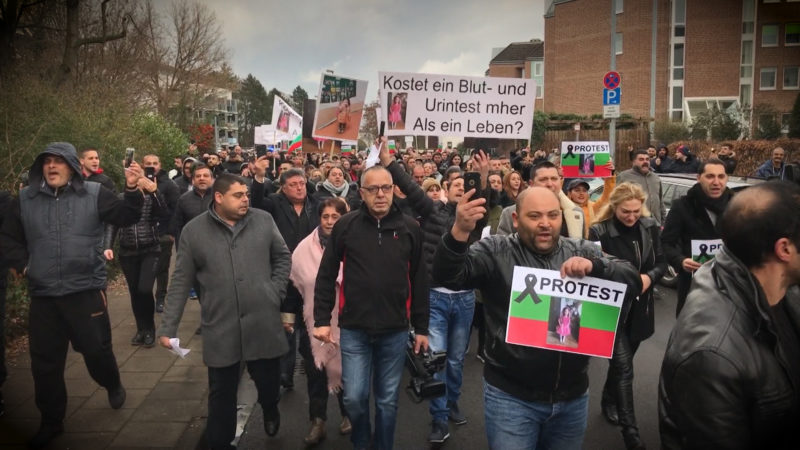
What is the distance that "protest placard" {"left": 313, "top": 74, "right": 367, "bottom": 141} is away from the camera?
26.6 ft

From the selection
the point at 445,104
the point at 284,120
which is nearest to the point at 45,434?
the point at 445,104

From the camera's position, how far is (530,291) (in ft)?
9.66

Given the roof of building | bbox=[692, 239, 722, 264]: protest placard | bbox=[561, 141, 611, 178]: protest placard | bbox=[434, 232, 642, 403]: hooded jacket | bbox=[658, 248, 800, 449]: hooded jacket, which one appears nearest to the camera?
bbox=[658, 248, 800, 449]: hooded jacket

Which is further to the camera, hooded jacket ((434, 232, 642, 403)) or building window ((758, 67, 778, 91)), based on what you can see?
building window ((758, 67, 778, 91))

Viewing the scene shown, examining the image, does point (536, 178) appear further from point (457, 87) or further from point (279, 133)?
point (279, 133)

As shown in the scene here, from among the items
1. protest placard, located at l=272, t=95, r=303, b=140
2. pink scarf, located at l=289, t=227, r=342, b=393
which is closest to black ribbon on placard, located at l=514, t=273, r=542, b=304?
pink scarf, located at l=289, t=227, r=342, b=393

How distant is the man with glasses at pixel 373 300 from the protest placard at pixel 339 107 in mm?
4135

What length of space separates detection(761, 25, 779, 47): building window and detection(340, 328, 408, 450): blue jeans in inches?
2009

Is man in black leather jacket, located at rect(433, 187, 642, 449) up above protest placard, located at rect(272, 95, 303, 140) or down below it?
below

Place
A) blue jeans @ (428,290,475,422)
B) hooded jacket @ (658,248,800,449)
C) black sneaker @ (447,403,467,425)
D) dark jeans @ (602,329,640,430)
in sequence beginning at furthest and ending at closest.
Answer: black sneaker @ (447,403,467,425) < blue jeans @ (428,290,475,422) < dark jeans @ (602,329,640,430) < hooded jacket @ (658,248,800,449)

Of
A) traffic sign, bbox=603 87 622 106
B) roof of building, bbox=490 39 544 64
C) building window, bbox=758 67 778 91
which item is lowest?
traffic sign, bbox=603 87 622 106

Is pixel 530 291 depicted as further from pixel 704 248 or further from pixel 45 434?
pixel 45 434

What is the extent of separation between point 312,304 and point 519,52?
221 ft

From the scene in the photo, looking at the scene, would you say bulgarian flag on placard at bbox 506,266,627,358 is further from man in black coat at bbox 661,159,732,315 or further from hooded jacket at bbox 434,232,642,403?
man in black coat at bbox 661,159,732,315
